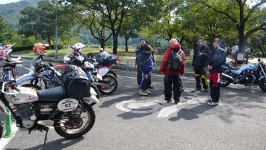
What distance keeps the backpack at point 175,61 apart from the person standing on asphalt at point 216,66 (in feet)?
2.84

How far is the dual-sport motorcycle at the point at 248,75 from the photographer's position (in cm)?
809

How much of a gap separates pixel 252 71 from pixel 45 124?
7351 mm

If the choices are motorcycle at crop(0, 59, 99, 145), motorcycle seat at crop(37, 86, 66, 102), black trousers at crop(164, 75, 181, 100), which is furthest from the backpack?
motorcycle seat at crop(37, 86, 66, 102)

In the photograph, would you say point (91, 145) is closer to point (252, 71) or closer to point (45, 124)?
point (45, 124)

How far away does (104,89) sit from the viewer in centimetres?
728

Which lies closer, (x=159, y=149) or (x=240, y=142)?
(x=159, y=149)

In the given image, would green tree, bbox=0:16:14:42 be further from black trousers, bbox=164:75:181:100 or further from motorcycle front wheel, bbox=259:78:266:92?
motorcycle front wheel, bbox=259:78:266:92

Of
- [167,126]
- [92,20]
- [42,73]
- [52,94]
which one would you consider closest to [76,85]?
[52,94]

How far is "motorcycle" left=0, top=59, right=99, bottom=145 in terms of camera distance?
11.5 ft

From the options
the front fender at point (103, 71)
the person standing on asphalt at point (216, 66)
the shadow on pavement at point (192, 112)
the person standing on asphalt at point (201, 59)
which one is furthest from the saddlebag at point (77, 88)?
the person standing on asphalt at point (201, 59)

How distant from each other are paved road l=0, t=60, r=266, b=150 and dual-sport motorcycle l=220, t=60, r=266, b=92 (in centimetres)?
115

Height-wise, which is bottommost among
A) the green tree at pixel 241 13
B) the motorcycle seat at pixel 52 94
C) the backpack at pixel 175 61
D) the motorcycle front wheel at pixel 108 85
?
the motorcycle front wheel at pixel 108 85

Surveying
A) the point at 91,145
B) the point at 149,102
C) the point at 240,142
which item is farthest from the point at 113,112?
the point at 240,142

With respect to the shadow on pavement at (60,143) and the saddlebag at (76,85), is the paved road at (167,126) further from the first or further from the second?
the saddlebag at (76,85)
